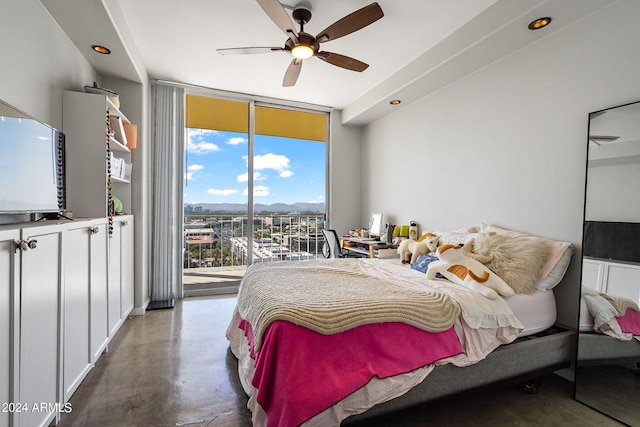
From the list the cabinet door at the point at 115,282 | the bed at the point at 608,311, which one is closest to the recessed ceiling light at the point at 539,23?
the bed at the point at 608,311

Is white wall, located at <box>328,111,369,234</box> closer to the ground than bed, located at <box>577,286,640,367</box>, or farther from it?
farther from it

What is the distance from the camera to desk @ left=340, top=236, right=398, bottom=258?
377 cm

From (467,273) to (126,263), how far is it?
3086mm

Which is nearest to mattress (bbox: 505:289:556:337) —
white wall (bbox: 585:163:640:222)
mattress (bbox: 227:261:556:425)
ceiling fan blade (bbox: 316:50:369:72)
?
mattress (bbox: 227:261:556:425)

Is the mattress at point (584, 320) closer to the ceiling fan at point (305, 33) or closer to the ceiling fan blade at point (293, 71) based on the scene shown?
the ceiling fan at point (305, 33)

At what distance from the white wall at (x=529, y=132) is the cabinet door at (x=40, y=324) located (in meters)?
3.16

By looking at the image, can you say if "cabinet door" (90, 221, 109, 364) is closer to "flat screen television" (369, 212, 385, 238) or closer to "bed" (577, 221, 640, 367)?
"flat screen television" (369, 212, 385, 238)

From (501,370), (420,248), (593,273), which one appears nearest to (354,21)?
A: (420,248)

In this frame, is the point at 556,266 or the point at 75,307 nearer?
the point at 75,307

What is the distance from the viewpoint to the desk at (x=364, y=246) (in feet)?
12.4

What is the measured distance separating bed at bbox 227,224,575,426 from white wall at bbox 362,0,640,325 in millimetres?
342

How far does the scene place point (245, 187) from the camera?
438 centimetres

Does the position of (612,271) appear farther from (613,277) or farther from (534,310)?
(534,310)

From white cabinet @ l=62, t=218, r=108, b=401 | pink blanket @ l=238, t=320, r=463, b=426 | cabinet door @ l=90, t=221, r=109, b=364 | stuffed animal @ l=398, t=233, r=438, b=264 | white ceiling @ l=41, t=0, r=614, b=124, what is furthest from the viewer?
stuffed animal @ l=398, t=233, r=438, b=264
